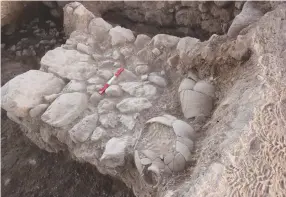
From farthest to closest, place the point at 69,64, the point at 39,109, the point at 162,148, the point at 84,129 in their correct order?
the point at 69,64
the point at 39,109
the point at 84,129
the point at 162,148

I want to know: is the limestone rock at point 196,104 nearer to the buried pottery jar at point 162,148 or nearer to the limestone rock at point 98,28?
the buried pottery jar at point 162,148

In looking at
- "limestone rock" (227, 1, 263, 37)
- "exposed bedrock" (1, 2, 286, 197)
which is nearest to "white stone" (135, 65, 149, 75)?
"exposed bedrock" (1, 2, 286, 197)

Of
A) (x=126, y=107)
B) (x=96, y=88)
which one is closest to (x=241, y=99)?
(x=126, y=107)

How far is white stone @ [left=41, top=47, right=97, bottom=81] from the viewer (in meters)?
2.05

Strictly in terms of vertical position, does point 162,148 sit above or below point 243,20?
below

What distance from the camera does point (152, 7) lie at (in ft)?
8.48

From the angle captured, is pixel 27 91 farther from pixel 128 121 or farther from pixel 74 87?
pixel 128 121

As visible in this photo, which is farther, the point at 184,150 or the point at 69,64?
the point at 69,64

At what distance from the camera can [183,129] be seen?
5.33ft

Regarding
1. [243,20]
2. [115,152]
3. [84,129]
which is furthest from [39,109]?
[243,20]

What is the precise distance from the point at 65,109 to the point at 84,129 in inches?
5.9

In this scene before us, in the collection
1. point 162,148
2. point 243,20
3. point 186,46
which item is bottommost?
point 162,148

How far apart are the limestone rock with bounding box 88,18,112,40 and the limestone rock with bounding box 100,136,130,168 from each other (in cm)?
76

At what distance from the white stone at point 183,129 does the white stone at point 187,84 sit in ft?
0.61
